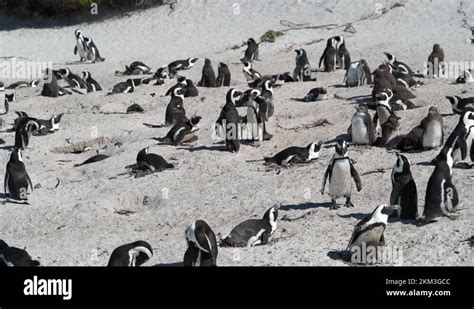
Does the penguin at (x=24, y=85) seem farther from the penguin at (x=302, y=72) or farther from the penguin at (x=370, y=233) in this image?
the penguin at (x=370, y=233)

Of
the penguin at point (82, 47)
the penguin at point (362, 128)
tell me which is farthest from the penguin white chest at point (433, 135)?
the penguin at point (82, 47)

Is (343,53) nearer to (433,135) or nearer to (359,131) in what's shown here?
(359,131)

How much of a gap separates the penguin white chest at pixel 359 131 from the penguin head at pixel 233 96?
208 centimetres

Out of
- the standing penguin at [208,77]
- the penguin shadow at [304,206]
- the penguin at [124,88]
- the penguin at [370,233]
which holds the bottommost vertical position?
the penguin shadow at [304,206]

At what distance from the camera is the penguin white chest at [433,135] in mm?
10766

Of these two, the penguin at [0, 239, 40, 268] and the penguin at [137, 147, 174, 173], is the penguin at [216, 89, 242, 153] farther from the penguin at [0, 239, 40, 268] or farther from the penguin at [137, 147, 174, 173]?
the penguin at [0, 239, 40, 268]

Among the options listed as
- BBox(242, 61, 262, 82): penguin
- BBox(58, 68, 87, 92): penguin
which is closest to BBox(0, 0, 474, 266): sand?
BBox(242, 61, 262, 82): penguin

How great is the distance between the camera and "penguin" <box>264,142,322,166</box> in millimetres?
10953

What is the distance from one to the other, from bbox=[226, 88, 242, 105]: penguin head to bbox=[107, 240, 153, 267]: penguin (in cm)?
514

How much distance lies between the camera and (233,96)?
45.2 feet

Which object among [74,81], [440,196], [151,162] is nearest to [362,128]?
[151,162]

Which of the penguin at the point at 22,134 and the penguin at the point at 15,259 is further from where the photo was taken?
the penguin at the point at 22,134

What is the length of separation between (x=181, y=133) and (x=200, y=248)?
5.46 m
